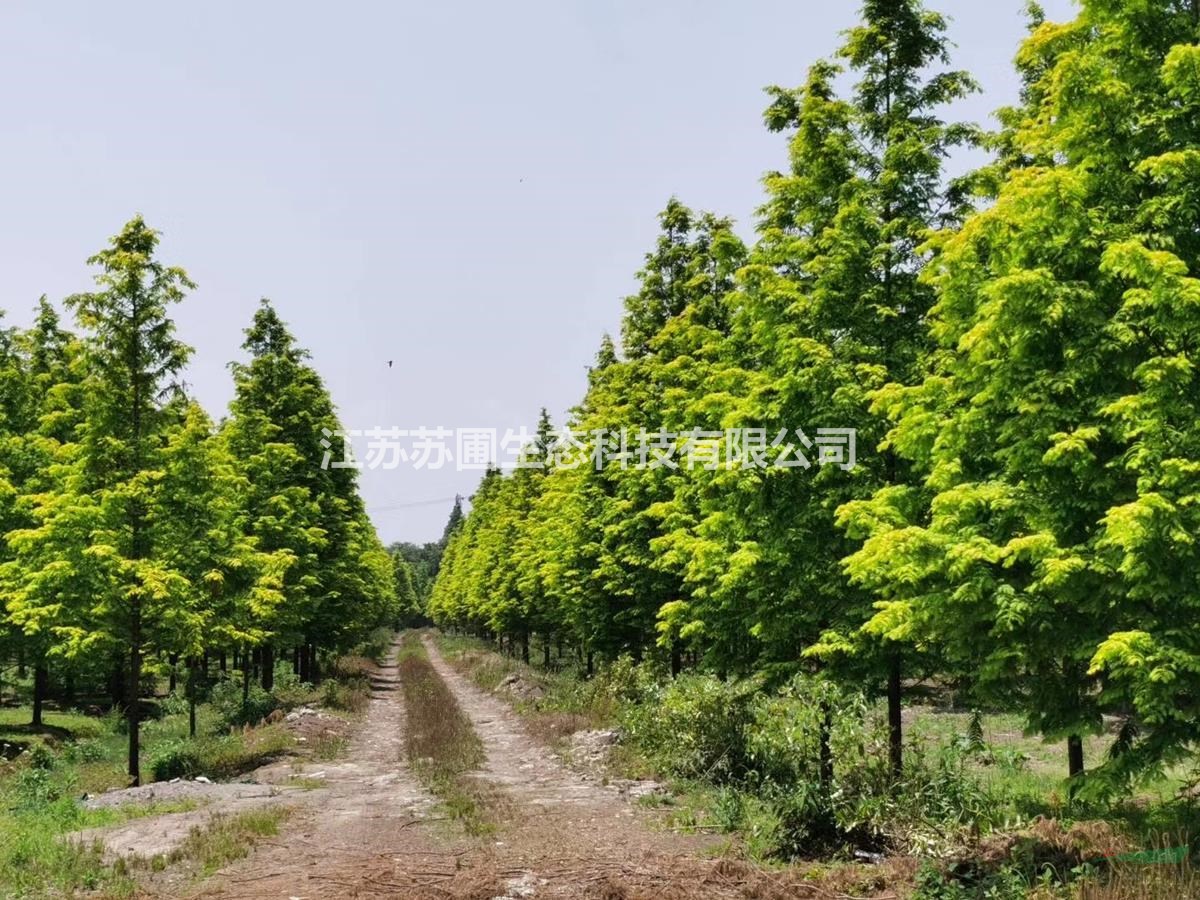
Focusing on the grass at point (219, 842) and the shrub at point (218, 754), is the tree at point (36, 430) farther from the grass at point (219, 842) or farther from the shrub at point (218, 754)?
the grass at point (219, 842)

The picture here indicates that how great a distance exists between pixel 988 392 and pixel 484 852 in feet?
28.8

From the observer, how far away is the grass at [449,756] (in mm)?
13917

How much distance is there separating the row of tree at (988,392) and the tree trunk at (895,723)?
0.05 metres

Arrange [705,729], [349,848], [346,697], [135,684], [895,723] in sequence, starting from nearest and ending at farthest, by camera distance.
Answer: [349,848] < [895,723] < [705,729] < [135,684] < [346,697]

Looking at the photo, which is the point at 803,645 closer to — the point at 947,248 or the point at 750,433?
the point at 750,433

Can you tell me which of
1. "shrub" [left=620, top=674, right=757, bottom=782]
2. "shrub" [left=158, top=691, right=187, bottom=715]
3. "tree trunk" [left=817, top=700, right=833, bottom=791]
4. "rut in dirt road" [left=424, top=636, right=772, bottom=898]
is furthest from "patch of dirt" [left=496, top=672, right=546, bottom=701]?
"tree trunk" [left=817, top=700, right=833, bottom=791]

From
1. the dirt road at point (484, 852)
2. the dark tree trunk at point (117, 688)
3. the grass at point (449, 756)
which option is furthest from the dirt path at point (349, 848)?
the dark tree trunk at point (117, 688)

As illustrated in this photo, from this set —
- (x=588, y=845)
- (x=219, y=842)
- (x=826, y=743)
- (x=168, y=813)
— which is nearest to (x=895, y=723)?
(x=826, y=743)

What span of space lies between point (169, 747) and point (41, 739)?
6.14 m

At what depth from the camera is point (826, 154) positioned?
1393 centimetres

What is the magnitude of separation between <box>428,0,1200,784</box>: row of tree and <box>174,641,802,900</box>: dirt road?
3.59 metres

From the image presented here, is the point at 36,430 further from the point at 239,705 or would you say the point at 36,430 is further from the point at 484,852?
the point at 484,852

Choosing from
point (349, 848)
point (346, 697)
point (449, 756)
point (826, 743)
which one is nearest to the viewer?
point (349, 848)

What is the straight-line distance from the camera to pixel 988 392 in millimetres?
8828
